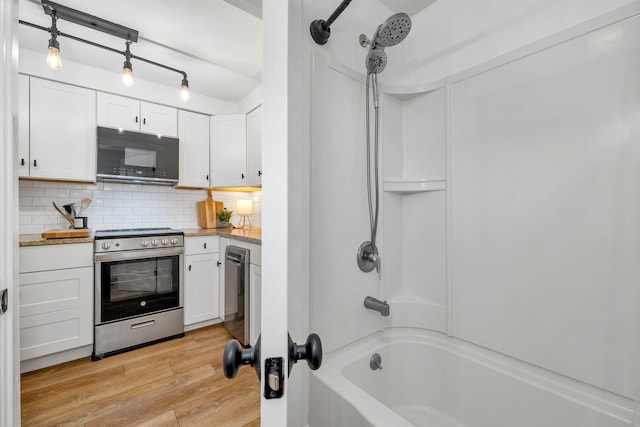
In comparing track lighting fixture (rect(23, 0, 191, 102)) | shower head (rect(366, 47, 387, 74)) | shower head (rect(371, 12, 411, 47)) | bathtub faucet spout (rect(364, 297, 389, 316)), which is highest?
track lighting fixture (rect(23, 0, 191, 102))

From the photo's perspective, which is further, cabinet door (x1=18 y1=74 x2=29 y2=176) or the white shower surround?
cabinet door (x1=18 y1=74 x2=29 y2=176)

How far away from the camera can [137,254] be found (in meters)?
2.18

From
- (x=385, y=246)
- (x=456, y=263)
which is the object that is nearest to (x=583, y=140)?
(x=456, y=263)

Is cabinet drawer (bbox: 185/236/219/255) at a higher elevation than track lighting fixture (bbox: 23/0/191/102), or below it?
below

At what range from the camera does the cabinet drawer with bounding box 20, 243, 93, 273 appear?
5.88 feet

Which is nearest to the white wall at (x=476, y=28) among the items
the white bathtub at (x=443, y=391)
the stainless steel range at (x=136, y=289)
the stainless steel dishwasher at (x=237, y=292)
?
the white bathtub at (x=443, y=391)

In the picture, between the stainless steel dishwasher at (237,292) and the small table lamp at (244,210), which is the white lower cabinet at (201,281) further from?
the small table lamp at (244,210)

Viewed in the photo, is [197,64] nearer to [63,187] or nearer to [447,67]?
[63,187]

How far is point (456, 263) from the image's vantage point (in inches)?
55.8

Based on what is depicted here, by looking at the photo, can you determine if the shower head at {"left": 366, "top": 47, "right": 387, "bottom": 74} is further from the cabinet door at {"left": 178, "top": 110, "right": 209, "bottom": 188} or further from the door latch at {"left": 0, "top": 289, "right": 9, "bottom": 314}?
the cabinet door at {"left": 178, "top": 110, "right": 209, "bottom": 188}

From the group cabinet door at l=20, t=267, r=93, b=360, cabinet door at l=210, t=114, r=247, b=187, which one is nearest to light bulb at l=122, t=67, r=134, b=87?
cabinet door at l=210, t=114, r=247, b=187

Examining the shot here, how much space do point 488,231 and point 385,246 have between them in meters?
0.53

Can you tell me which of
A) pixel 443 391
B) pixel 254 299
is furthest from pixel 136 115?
pixel 443 391

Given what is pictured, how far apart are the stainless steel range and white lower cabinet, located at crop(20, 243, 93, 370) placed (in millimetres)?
73
